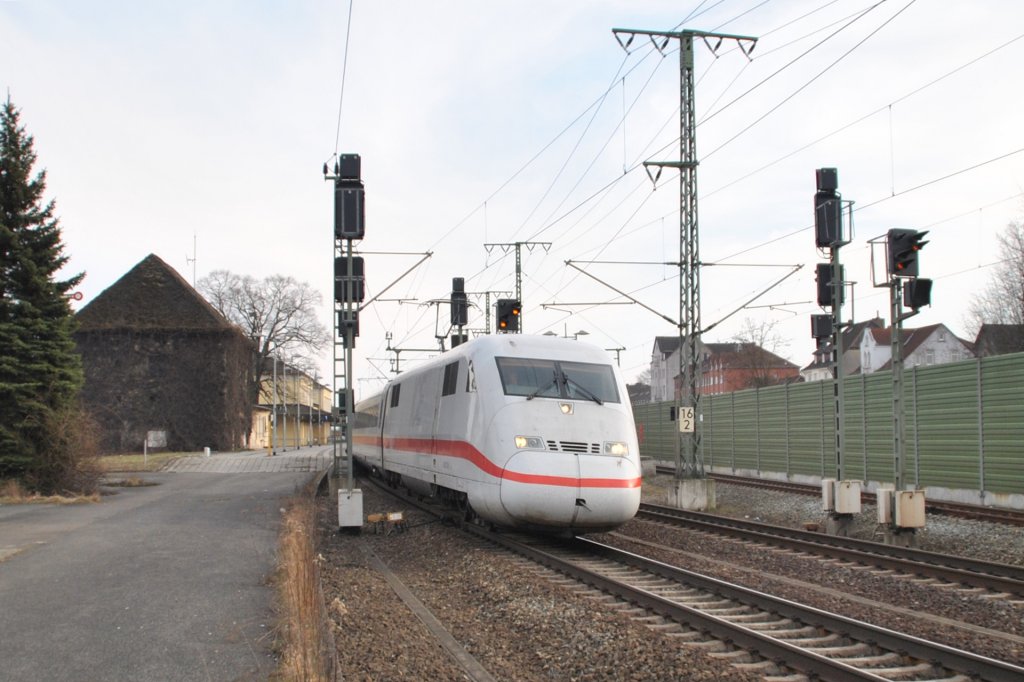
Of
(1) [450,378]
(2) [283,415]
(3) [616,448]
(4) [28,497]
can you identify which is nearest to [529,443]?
(3) [616,448]

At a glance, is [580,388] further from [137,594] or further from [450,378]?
[137,594]

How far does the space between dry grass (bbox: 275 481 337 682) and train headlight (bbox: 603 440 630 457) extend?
13.7 ft

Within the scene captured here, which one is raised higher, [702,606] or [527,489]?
[527,489]

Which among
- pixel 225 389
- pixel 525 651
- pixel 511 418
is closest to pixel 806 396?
pixel 511 418

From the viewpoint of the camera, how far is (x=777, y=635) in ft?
25.6

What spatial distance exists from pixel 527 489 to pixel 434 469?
4348 mm

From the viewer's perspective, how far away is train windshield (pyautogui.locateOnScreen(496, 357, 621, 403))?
13.0 meters

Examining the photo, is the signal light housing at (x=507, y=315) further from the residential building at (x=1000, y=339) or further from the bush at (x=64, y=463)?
the residential building at (x=1000, y=339)

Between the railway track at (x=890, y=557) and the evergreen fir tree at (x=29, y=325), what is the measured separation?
16.3m

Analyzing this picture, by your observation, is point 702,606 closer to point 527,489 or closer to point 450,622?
point 450,622

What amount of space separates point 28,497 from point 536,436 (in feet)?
50.9

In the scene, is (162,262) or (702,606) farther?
(162,262)

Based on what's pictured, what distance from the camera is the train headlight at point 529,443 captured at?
1207cm

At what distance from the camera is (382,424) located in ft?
76.5
